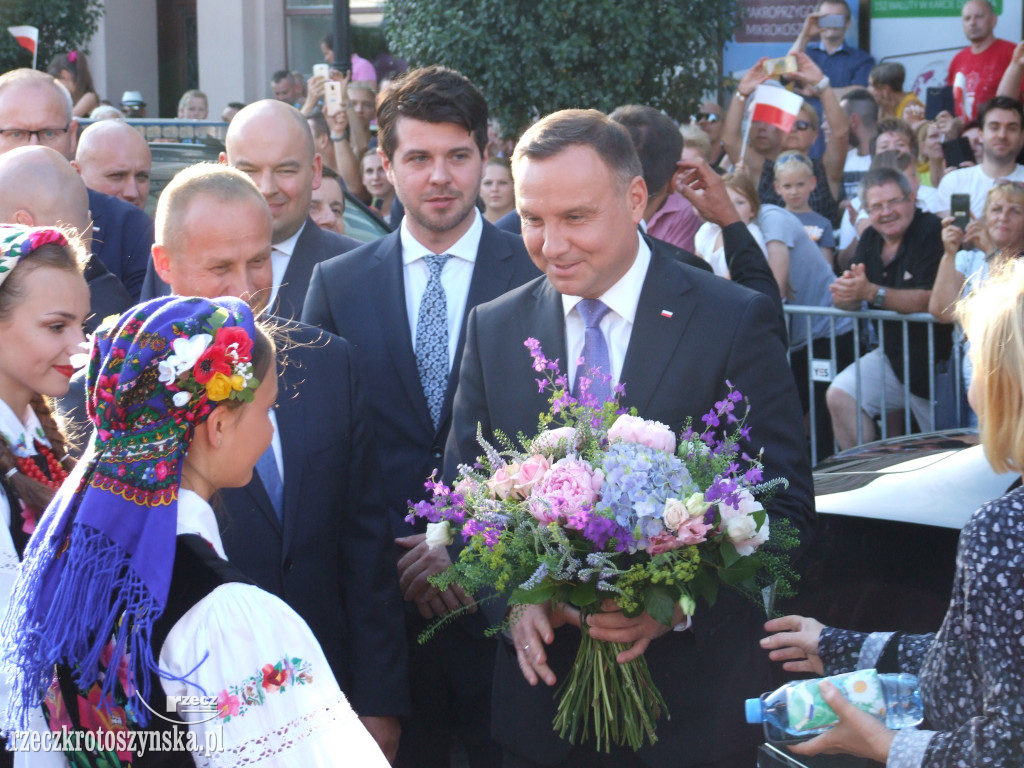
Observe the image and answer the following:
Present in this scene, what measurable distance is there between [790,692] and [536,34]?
6.75 m

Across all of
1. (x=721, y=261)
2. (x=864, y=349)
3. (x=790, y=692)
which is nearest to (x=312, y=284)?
(x=790, y=692)

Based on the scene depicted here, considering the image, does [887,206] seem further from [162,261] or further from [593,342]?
[162,261]

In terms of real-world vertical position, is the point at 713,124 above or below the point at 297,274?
above

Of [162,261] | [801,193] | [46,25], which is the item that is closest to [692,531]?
[162,261]

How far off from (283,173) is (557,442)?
2.55 meters

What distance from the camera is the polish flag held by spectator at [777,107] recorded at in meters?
8.12

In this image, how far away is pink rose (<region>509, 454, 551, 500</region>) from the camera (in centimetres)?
280

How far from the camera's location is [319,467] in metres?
3.27

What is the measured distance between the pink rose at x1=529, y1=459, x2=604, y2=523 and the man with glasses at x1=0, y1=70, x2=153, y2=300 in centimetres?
332

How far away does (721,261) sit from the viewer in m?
6.93

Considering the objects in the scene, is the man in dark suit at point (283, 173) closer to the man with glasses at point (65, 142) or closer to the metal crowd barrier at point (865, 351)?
the man with glasses at point (65, 142)

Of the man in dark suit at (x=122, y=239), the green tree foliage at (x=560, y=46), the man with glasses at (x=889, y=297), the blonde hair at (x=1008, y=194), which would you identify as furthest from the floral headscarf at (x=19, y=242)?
the green tree foliage at (x=560, y=46)

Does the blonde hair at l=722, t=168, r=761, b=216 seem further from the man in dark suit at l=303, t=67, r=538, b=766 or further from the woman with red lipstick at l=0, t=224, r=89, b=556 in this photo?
the woman with red lipstick at l=0, t=224, r=89, b=556

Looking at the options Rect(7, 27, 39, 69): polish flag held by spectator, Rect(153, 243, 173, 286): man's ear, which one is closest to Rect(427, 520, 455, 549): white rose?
Rect(153, 243, 173, 286): man's ear
